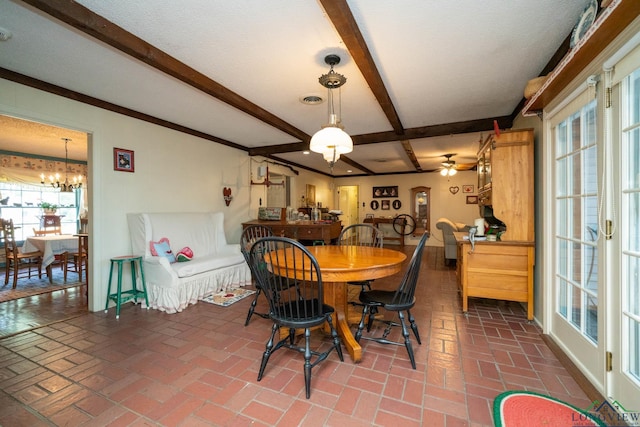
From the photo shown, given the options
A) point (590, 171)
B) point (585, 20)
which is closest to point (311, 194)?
point (590, 171)

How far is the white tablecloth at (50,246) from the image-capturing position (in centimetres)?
441

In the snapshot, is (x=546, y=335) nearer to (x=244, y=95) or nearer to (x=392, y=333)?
(x=392, y=333)

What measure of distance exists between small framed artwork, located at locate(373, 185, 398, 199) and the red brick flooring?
6.52 meters

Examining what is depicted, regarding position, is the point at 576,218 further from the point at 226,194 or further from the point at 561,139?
the point at 226,194

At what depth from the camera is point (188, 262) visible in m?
3.55

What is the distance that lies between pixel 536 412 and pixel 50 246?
20.5 ft

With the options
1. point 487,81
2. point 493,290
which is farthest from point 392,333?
point 487,81

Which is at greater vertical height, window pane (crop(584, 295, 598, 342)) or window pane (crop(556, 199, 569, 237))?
window pane (crop(556, 199, 569, 237))

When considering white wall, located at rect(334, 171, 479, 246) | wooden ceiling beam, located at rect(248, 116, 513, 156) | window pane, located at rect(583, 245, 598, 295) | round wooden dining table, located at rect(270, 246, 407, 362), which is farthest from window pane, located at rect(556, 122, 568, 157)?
white wall, located at rect(334, 171, 479, 246)

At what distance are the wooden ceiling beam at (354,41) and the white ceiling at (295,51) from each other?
0.05ft

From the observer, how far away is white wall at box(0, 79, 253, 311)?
2.79 metres

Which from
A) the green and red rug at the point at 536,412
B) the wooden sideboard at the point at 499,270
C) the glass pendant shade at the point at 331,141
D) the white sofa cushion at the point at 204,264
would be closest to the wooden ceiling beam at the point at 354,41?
the glass pendant shade at the point at 331,141

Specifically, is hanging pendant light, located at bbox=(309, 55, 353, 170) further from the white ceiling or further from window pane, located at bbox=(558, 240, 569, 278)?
window pane, located at bbox=(558, 240, 569, 278)

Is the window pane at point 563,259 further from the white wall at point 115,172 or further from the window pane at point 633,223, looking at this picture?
the white wall at point 115,172
